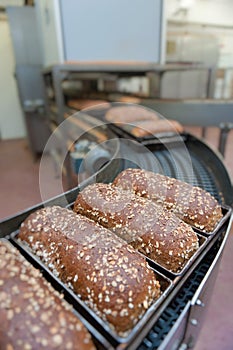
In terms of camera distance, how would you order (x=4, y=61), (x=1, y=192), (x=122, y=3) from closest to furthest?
(x=122, y=3), (x=1, y=192), (x=4, y=61)

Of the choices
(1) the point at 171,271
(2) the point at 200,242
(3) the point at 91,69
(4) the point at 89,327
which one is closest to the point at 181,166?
(2) the point at 200,242

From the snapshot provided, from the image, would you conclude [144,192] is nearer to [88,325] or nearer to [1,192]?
[88,325]

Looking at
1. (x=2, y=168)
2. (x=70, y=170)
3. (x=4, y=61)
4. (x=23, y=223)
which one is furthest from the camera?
(x=4, y=61)

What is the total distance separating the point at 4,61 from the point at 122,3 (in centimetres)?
336

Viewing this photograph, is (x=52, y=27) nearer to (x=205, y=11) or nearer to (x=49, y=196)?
(x=49, y=196)

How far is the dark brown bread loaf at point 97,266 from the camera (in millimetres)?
452

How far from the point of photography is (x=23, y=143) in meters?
4.50

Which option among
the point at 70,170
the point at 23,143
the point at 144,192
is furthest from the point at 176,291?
the point at 23,143

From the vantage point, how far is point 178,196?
0.77 m

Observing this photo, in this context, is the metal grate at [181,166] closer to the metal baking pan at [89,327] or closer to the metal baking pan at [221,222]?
the metal baking pan at [221,222]

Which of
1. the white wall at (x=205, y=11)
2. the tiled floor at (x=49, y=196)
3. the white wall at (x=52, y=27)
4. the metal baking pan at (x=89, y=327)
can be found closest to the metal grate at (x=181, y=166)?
the tiled floor at (x=49, y=196)

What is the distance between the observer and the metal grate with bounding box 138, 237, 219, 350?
45 centimetres

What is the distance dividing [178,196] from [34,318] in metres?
0.55

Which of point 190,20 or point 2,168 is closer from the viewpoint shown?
point 2,168
